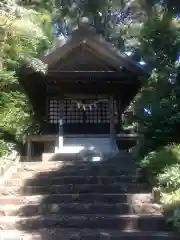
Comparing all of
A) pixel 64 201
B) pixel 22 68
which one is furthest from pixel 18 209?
pixel 22 68

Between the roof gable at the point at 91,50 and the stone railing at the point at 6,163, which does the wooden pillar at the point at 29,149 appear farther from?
the roof gable at the point at 91,50

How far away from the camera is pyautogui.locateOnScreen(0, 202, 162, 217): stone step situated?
606 cm

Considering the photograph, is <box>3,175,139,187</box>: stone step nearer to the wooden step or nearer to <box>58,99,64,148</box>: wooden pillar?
the wooden step

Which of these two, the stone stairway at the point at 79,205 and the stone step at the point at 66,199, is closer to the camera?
the stone stairway at the point at 79,205

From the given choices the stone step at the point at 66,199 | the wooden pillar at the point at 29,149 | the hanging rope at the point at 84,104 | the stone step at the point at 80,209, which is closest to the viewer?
the stone step at the point at 80,209

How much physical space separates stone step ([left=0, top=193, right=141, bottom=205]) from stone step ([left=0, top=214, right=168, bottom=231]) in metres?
0.79

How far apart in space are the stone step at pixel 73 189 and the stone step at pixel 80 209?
75 cm

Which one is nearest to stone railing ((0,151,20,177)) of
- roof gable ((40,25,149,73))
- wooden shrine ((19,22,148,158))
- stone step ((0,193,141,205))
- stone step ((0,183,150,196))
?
stone step ((0,183,150,196))

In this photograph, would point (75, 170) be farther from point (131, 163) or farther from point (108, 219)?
point (108, 219)

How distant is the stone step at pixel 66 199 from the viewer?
6496 millimetres

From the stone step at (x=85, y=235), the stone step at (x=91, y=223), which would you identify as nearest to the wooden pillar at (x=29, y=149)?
the stone step at (x=91, y=223)

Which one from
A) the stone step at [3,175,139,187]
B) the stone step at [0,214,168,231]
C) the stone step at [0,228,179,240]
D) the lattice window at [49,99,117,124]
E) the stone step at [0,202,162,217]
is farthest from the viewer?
the lattice window at [49,99,117,124]

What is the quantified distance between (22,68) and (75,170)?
3.77m

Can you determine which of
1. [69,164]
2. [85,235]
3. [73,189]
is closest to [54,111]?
[69,164]
